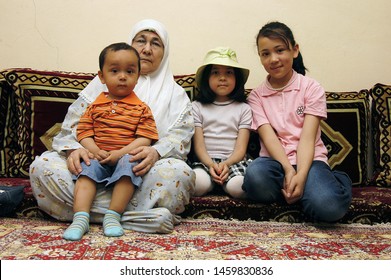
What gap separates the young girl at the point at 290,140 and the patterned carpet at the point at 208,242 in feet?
0.39

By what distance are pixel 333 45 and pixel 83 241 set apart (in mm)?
1898

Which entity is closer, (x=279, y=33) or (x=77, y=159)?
(x=77, y=159)

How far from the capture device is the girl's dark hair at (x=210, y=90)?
2.02 m

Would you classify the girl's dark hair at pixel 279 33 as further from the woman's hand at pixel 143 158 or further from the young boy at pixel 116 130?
the woman's hand at pixel 143 158

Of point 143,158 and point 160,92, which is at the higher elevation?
point 160,92

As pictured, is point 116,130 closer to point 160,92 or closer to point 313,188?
point 160,92

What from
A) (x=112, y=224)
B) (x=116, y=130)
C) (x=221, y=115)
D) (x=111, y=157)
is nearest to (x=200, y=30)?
(x=221, y=115)

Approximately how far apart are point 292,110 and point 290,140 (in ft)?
0.47

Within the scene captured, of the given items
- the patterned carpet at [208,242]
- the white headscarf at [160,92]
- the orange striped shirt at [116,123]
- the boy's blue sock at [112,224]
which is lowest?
the patterned carpet at [208,242]

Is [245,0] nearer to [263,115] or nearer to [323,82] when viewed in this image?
[323,82]

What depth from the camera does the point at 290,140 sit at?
1.83 meters

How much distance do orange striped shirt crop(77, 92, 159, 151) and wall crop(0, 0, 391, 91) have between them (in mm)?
863

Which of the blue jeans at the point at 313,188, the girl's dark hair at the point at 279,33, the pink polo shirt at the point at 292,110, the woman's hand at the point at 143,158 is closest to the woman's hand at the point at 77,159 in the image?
the woman's hand at the point at 143,158

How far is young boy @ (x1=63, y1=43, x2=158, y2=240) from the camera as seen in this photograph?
147 centimetres
